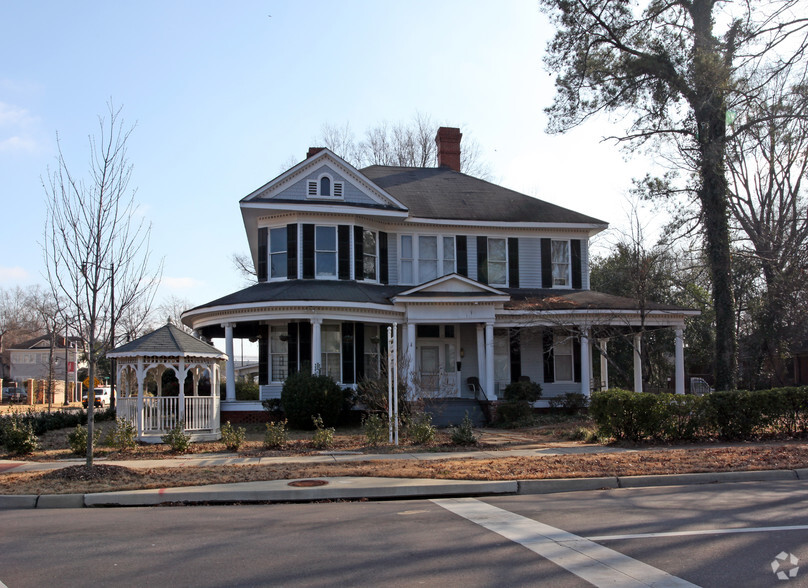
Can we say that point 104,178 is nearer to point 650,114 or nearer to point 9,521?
point 9,521

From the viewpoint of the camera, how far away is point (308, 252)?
78.6 feet

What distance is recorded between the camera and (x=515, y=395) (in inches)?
926

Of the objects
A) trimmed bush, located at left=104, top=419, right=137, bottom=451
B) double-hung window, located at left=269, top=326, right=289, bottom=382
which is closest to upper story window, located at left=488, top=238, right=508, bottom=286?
double-hung window, located at left=269, top=326, right=289, bottom=382

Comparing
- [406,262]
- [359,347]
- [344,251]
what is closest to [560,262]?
[406,262]

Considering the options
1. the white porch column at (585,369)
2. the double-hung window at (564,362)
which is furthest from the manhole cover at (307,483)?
the double-hung window at (564,362)

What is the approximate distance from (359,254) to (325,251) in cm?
117

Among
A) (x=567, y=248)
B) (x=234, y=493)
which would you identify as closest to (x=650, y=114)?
(x=567, y=248)

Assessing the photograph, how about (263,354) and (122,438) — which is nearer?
(122,438)

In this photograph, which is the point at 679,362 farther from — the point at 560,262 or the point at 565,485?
the point at 565,485

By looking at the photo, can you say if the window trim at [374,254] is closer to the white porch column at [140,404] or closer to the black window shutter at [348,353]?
the black window shutter at [348,353]

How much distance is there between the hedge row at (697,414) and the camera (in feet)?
51.3

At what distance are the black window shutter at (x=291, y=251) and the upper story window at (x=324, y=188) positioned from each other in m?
1.25

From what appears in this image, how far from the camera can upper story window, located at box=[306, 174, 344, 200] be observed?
2405cm

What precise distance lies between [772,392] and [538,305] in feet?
28.4
